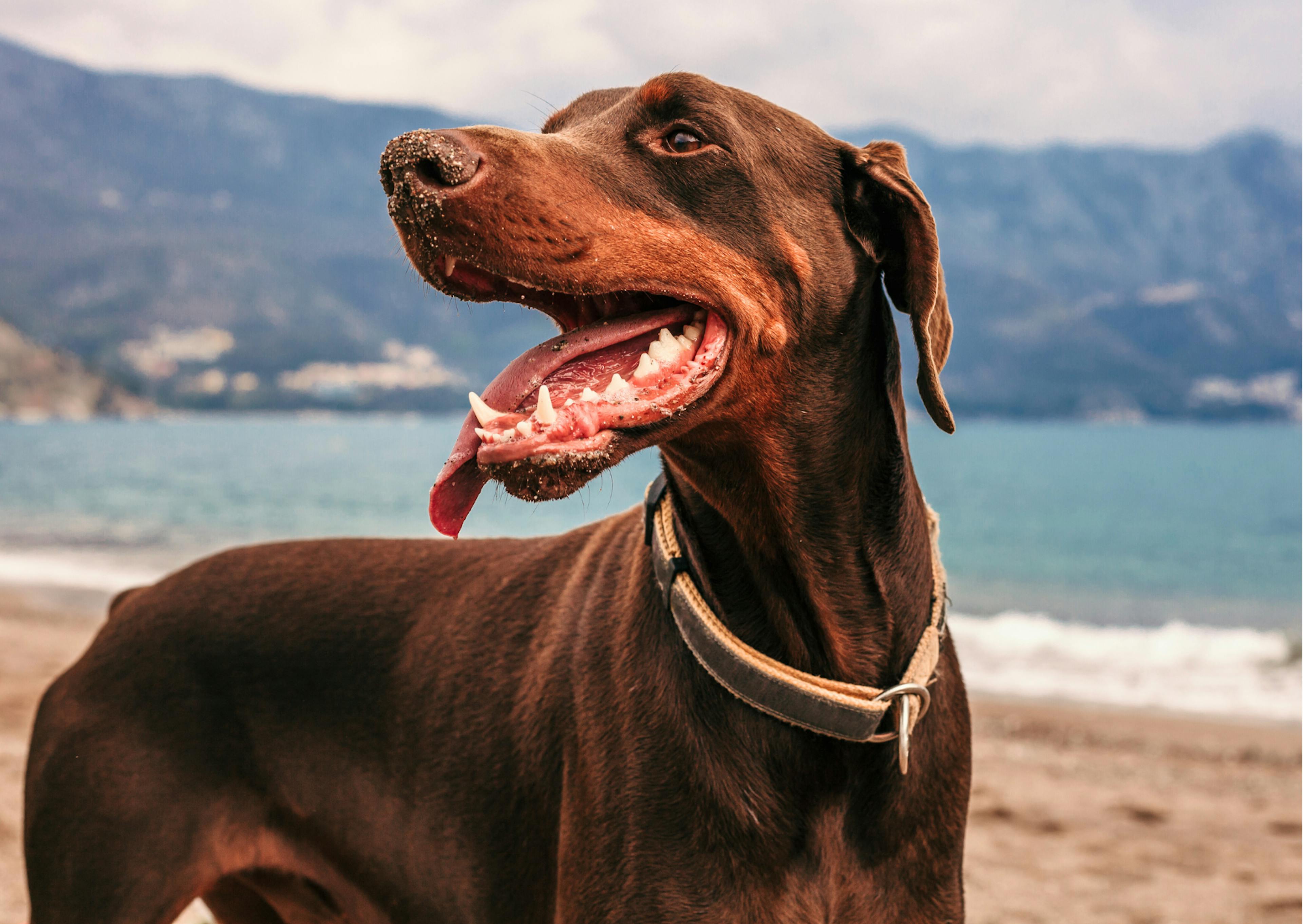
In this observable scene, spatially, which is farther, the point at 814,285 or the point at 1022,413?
the point at 1022,413

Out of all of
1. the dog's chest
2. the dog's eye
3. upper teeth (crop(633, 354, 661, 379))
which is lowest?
the dog's chest

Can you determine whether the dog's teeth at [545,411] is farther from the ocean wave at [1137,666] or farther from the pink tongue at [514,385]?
the ocean wave at [1137,666]

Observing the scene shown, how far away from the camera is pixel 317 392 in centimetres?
13875

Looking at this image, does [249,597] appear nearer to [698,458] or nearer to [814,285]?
[698,458]

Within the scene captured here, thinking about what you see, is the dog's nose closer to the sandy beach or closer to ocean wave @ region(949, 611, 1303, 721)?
the sandy beach

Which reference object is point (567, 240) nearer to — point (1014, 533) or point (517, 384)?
point (517, 384)

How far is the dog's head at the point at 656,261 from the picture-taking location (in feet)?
6.03

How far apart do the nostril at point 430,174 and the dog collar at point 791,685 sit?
0.88 metres

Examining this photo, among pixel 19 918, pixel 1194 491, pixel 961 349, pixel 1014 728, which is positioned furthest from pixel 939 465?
pixel 961 349

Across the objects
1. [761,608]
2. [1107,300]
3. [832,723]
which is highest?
[1107,300]

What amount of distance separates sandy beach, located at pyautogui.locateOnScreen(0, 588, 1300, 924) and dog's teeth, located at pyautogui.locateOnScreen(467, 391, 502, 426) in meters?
4.12

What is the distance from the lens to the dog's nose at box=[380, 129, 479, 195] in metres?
1.79

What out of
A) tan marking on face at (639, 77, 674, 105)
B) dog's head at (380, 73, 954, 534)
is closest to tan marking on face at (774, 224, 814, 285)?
dog's head at (380, 73, 954, 534)

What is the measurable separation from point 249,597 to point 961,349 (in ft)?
600
